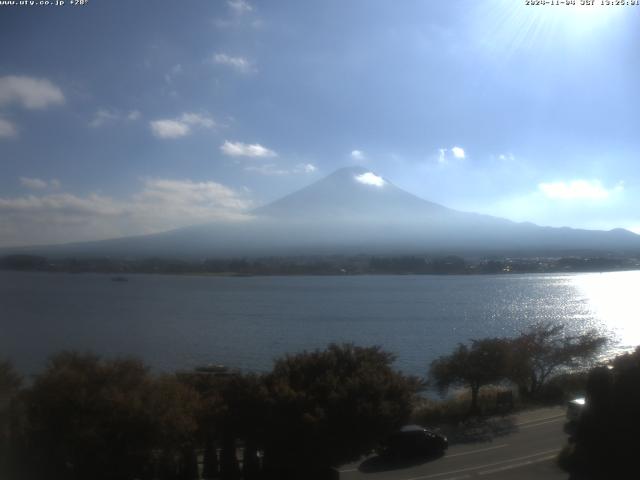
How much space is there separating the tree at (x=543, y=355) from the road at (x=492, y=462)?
3665 millimetres

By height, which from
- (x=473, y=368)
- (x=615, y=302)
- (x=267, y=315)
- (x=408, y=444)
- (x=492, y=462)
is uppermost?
(x=473, y=368)

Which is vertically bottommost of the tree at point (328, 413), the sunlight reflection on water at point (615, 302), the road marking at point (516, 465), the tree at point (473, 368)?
the sunlight reflection on water at point (615, 302)

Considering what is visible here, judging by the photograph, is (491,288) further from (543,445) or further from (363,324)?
(543,445)

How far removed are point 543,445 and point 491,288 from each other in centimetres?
3469

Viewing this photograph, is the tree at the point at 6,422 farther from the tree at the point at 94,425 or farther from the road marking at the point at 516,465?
the road marking at the point at 516,465

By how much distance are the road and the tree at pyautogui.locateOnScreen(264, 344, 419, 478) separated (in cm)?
86

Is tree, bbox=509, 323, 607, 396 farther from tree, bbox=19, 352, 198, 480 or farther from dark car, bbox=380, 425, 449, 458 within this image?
tree, bbox=19, 352, 198, 480

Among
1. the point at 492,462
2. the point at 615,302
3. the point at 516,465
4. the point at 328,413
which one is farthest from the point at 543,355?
the point at 615,302

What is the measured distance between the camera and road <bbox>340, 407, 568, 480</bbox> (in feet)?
24.4

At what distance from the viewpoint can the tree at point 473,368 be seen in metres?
12.7

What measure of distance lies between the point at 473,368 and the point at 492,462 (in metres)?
4.80

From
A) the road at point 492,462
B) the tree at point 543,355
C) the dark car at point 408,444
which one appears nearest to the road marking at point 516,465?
the road at point 492,462

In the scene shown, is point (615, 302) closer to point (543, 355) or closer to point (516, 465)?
point (543, 355)

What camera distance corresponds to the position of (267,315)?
89.0ft
